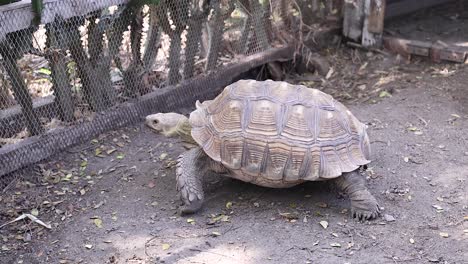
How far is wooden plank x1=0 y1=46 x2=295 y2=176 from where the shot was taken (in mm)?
4540

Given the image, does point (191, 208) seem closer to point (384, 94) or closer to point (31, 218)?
point (31, 218)

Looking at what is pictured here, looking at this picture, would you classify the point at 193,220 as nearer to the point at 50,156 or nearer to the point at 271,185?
the point at 271,185

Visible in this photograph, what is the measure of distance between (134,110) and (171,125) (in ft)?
3.31

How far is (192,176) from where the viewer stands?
4125mm

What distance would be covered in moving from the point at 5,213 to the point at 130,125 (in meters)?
1.53

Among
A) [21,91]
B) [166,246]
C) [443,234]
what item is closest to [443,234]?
[443,234]

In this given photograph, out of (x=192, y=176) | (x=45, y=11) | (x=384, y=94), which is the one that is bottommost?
(x=384, y=94)

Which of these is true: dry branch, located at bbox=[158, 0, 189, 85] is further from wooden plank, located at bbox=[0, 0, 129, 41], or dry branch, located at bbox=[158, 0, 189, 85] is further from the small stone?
the small stone

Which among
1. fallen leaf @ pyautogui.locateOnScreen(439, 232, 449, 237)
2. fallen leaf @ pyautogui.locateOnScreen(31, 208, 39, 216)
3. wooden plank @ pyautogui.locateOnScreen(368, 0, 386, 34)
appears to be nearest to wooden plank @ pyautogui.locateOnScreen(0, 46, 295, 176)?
fallen leaf @ pyautogui.locateOnScreen(31, 208, 39, 216)

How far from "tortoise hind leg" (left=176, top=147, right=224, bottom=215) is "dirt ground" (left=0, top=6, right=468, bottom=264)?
0.34 feet

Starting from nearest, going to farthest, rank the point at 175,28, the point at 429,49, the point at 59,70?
the point at 59,70, the point at 175,28, the point at 429,49

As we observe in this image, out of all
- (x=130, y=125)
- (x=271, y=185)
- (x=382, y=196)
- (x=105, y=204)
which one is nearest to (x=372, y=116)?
(x=382, y=196)

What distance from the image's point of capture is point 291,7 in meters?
6.67

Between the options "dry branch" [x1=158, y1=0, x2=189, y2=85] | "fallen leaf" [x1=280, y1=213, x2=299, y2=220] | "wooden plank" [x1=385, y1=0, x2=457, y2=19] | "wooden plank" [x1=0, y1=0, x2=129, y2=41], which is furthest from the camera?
"wooden plank" [x1=385, y1=0, x2=457, y2=19]
